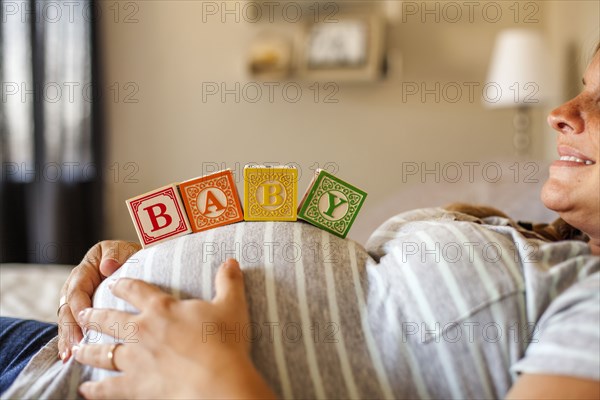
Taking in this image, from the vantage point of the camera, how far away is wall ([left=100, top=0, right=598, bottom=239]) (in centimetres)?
363

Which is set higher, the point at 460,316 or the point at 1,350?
the point at 460,316

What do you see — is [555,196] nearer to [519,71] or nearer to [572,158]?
[572,158]

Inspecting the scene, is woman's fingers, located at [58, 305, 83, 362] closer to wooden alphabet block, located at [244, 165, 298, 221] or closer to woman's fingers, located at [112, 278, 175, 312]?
woman's fingers, located at [112, 278, 175, 312]

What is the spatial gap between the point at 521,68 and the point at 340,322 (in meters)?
2.80

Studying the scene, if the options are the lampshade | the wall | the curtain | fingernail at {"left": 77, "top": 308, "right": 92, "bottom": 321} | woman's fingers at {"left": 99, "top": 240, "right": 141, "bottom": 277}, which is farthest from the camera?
the wall

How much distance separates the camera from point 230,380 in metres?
0.70

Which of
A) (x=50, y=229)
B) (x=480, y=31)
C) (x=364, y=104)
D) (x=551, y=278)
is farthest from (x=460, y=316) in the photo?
(x=480, y=31)

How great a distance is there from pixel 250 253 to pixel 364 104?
297 centimetres

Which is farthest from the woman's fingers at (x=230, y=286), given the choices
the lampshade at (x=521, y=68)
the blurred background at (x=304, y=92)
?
the lampshade at (x=521, y=68)

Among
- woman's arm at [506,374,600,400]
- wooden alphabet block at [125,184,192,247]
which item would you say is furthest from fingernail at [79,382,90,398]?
woman's arm at [506,374,600,400]

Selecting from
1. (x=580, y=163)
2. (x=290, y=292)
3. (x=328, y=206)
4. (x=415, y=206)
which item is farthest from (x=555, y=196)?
(x=415, y=206)

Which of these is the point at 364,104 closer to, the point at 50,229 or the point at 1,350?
the point at 50,229

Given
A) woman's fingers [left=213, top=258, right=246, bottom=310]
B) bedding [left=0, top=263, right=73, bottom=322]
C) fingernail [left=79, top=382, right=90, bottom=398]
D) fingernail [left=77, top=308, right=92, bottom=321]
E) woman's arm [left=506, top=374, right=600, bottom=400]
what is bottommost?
bedding [left=0, top=263, right=73, bottom=322]

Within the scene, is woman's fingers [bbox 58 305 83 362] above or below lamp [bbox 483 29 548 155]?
below
